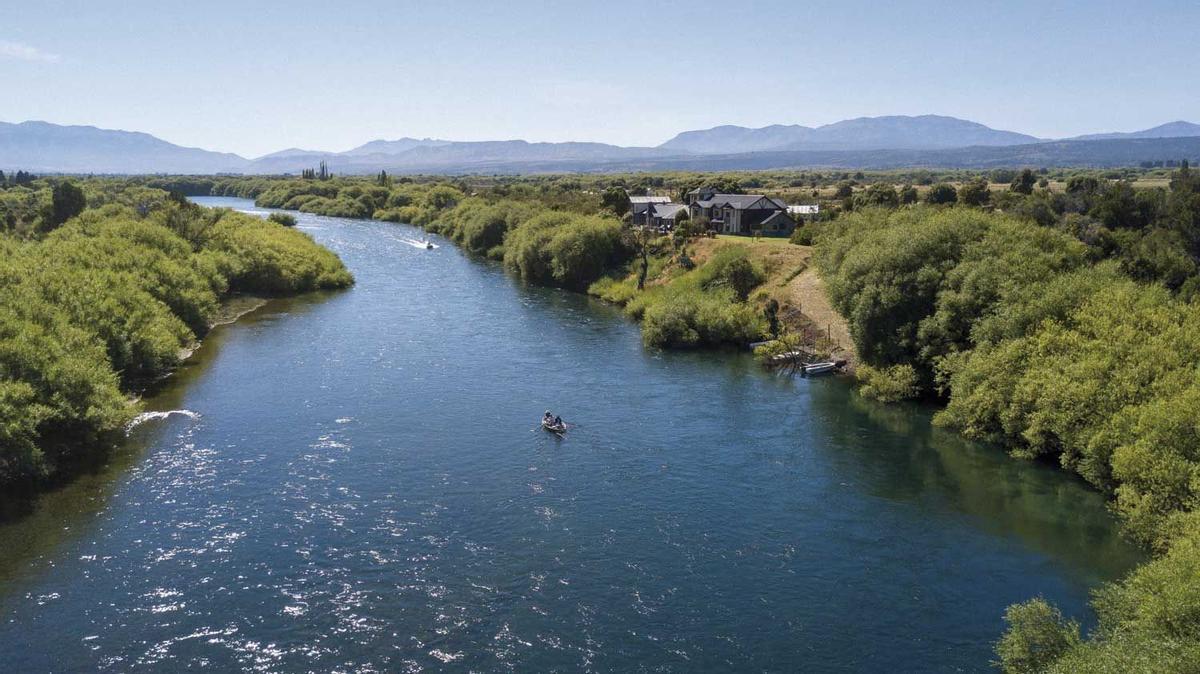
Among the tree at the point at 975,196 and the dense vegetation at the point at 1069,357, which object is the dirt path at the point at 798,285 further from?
the tree at the point at 975,196

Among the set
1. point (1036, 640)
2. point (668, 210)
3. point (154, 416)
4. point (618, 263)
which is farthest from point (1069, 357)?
point (668, 210)

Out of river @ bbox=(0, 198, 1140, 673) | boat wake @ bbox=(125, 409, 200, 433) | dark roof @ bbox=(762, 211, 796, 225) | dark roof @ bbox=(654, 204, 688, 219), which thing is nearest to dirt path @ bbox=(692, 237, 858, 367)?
dark roof @ bbox=(762, 211, 796, 225)

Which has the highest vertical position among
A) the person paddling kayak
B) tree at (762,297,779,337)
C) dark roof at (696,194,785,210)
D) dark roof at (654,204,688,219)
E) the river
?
dark roof at (696,194,785,210)

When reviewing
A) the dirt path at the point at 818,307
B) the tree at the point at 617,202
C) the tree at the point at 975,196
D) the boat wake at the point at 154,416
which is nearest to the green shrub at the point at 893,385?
the dirt path at the point at 818,307

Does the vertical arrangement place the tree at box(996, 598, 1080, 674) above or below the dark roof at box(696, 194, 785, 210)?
below

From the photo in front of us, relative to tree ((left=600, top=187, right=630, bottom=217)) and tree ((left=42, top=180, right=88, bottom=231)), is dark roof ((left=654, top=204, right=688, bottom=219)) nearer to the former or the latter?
tree ((left=600, top=187, right=630, bottom=217))

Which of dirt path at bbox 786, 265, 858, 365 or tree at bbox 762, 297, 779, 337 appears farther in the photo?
tree at bbox 762, 297, 779, 337
